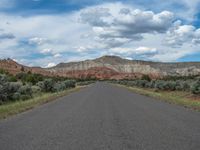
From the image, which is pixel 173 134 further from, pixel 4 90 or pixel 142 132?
pixel 4 90

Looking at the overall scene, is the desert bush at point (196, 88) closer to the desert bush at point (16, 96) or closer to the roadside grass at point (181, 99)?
the roadside grass at point (181, 99)

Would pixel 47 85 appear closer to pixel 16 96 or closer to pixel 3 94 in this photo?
pixel 16 96

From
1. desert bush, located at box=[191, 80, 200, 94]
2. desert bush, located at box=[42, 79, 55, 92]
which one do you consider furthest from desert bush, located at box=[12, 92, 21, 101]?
desert bush, located at box=[191, 80, 200, 94]

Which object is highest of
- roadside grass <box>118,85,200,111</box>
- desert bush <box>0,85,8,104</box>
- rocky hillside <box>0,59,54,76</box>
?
rocky hillside <box>0,59,54,76</box>

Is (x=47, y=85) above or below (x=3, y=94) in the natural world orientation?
below

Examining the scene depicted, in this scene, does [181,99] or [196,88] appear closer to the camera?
[181,99]

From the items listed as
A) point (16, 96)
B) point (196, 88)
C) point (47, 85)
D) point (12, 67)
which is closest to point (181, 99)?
point (196, 88)

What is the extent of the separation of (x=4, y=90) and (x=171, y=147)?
88.6ft

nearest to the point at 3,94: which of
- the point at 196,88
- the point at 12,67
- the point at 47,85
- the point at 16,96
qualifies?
the point at 16,96

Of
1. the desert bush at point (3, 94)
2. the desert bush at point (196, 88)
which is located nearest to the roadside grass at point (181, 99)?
the desert bush at point (196, 88)

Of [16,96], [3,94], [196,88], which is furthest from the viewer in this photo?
[196,88]

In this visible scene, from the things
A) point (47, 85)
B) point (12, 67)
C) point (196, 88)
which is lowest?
point (196, 88)

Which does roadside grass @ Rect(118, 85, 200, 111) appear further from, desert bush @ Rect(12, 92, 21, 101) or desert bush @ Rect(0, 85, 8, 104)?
desert bush @ Rect(0, 85, 8, 104)

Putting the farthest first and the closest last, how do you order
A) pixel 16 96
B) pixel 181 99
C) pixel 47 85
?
1. pixel 47 85
2. pixel 16 96
3. pixel 181 99
